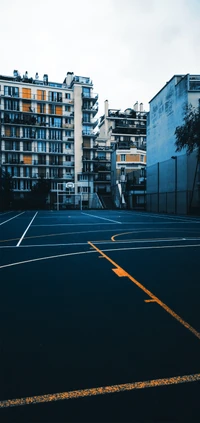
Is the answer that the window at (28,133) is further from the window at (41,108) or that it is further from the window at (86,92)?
the window at (86,92)

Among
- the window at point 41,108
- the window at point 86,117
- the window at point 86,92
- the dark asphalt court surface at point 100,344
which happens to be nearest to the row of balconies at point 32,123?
the window at point 41,108

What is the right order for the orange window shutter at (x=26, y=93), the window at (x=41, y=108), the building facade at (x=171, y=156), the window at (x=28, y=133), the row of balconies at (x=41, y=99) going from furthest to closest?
the window at (x=41, y=108) < the window at (x=28, y=133) < the orange window shutter at (x=26, y=93) < the row of balconies at (x=41, y=99) < the building facade at (x=171, y=156)

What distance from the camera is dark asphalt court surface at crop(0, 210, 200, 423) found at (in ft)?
8.27

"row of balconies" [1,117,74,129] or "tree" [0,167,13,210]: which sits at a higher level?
"row of balconies" [1,117,74,129]

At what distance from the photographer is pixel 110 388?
273cm

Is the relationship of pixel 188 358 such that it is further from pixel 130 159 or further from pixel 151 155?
pixel 130 159

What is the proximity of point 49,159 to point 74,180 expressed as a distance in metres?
6.84

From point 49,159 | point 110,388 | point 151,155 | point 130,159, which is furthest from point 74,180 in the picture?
point 110,388

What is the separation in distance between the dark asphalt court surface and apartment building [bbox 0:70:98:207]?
193 ft

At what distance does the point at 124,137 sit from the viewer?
8700 cm

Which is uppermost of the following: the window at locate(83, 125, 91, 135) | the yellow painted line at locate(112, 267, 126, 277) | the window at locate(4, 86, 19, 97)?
the window at locate(4, 86, 19, 97)

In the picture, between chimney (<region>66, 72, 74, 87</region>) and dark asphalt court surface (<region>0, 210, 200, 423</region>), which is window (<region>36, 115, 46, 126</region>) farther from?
dark asphalt court surface (<region>0, 210, 200, 423</region>)

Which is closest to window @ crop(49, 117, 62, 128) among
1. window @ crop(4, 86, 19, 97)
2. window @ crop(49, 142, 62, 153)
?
window @ crop(49, 142, 62, 153)

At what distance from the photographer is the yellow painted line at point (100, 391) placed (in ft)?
8.46
